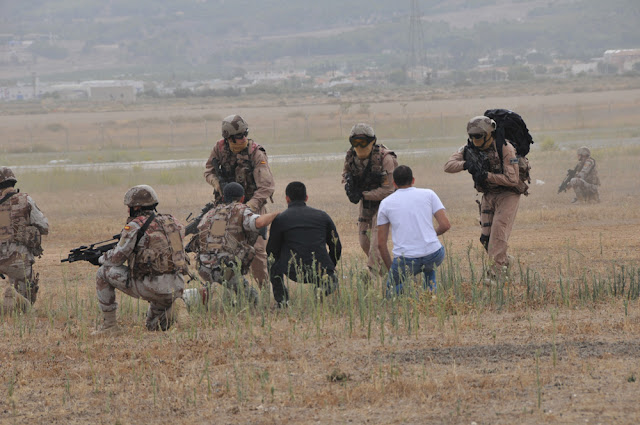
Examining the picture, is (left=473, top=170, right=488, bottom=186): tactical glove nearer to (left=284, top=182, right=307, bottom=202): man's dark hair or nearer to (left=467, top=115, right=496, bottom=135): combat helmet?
(left=467, top=115, right=496, bottom=135): combat helmet

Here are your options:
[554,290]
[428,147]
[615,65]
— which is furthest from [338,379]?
[615,65]

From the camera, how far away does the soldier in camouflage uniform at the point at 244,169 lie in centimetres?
911

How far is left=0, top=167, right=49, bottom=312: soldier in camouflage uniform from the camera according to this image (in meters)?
8.73

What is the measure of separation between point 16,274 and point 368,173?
3556mm

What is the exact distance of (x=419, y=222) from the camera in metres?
7.67

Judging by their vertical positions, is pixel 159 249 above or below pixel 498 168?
below

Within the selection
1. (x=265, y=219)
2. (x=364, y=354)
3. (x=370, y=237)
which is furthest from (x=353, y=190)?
(x=364, y=354)

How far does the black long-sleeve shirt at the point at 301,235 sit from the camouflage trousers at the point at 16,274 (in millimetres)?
2480

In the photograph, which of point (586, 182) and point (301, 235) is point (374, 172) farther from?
point (586, 182)

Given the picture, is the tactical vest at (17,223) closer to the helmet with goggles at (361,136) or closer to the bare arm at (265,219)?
the bare arm at (265,219)

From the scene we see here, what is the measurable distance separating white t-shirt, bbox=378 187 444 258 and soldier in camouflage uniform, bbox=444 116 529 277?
97 cm

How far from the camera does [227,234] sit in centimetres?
802

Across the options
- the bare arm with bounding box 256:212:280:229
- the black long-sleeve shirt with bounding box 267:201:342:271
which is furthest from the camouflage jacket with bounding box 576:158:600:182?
the bare arm with bounding box 256:212:280:229

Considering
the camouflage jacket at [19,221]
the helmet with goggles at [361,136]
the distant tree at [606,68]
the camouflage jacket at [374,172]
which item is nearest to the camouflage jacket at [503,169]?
the camouflage jacket at [374,172]
